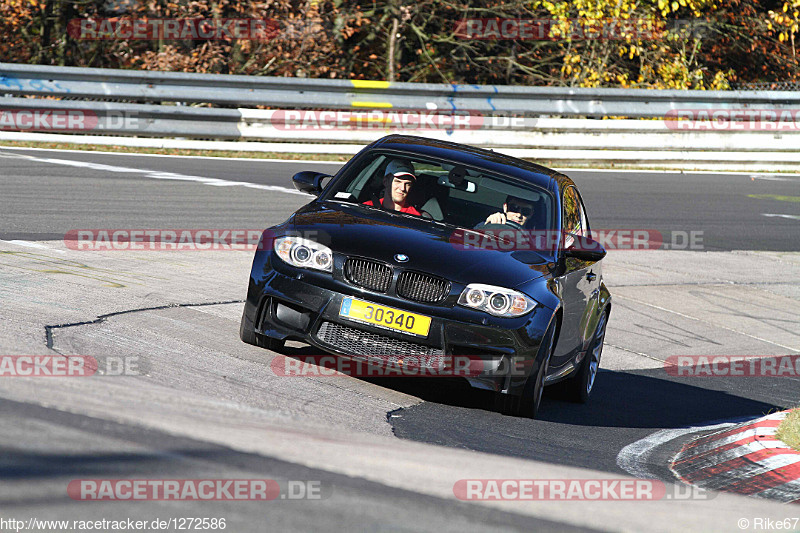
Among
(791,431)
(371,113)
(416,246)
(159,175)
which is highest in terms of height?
(416,246)

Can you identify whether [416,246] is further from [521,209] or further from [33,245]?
[33,245]

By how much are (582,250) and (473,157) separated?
116cm

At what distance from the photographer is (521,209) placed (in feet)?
24.6

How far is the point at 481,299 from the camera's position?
6293 millimetres

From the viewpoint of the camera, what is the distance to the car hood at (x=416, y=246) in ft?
20.9

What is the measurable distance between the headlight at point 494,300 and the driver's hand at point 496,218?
1.08 m

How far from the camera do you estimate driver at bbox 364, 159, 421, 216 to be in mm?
7418

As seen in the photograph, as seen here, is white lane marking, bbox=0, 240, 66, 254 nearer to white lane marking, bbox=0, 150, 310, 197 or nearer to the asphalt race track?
the asphalt race track

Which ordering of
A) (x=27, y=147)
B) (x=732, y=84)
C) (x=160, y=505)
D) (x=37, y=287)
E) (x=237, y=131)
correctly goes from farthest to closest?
(x=732, y=84)
(x=237, y=131)
(x=27, y=147)
(x=37, y=287)
(x=160, y=505)

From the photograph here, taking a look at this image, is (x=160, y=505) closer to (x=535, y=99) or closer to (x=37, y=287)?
(x=37, y=287)

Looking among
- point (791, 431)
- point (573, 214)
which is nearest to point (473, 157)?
point (573, 214)

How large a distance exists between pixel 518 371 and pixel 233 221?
248 inches

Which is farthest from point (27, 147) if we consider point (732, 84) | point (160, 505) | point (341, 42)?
point (732, 84)

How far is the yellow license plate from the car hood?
0.91ft
